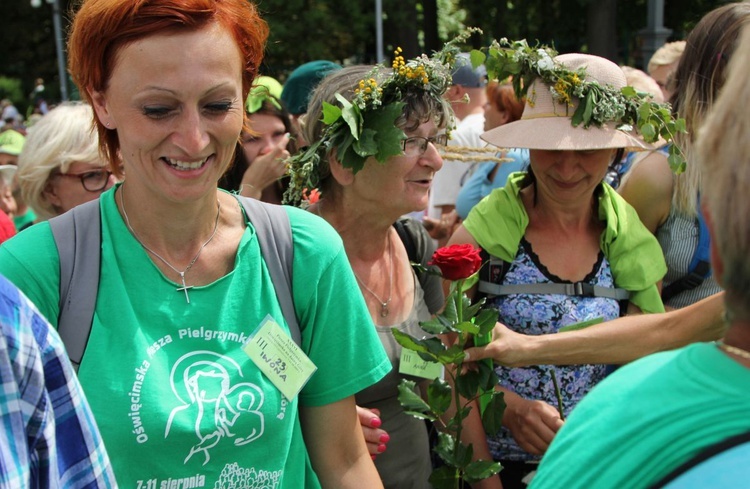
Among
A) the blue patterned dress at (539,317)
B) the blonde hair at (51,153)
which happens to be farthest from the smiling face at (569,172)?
the blonde hair at (51,153)

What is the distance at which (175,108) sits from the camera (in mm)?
1752

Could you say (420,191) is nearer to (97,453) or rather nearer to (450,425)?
(450,425)

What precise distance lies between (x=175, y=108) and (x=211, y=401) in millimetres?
644

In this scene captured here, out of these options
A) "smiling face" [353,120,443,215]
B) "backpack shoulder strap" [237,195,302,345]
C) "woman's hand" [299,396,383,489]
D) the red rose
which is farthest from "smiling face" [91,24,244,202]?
"smiling face" [353,120,443,215]

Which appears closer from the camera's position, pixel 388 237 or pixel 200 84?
pixel 200 84

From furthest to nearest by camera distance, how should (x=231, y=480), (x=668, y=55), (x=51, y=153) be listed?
1. (x=668, y=55)
2. (x=51, y=153)
3. (x=231, y=480)

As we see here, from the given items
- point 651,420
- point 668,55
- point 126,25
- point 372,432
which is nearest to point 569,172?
point 372,432

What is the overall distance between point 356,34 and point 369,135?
2059 centimetres

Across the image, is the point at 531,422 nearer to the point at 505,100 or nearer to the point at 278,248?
the point at 278,248

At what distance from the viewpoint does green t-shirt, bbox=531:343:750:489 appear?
0.95 metres

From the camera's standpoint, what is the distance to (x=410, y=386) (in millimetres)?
2328

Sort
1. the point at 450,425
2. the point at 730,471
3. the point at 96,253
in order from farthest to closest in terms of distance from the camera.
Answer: the point at 450,425
the point at 96,253
the point at 730,471

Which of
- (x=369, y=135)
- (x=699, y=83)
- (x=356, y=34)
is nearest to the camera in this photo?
(x=369, y=135)

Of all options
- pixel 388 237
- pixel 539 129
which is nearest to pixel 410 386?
pixel 388 237
